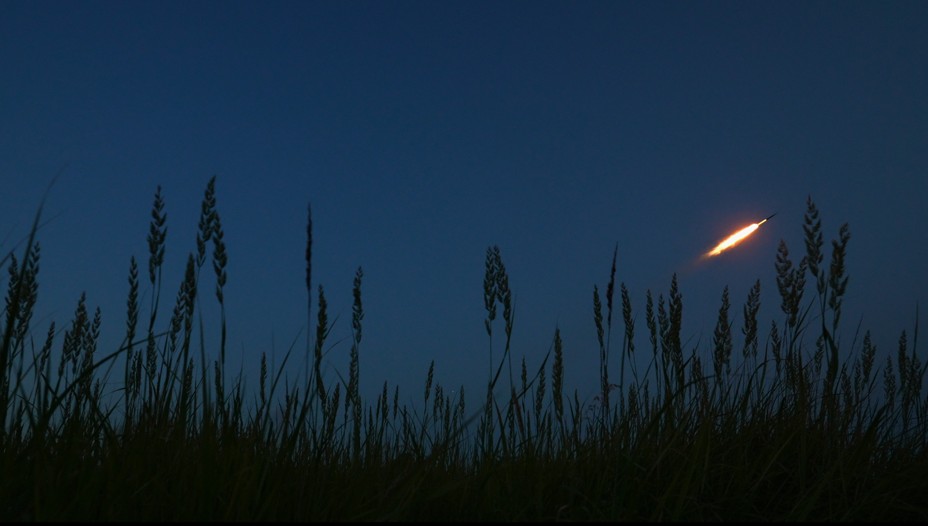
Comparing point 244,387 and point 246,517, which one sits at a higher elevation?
point 244,387

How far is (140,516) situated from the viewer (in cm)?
255

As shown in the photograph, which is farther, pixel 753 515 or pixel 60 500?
pixel 753 515

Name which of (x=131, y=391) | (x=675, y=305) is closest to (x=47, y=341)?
(x=131, y=391)

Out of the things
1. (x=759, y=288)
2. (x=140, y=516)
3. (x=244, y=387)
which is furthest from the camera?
(x=759, y=288)

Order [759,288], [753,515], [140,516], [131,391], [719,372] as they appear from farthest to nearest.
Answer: [759,288] < [719,372] < [131,391] < [753,515] < [140,516]

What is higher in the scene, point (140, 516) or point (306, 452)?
point (306, 452)

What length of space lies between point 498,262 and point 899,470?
7.61 feet

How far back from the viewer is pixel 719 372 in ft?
14.3

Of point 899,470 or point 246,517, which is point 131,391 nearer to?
point 246,517

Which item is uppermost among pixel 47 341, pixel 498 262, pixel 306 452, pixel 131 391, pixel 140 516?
pixel 498 262

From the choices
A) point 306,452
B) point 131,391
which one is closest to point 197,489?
point 306,452

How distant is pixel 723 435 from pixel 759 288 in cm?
128

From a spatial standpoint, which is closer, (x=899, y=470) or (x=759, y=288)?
(x=899, y=470)

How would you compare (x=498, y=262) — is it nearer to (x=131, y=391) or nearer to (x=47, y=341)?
(x=131, y=391)
